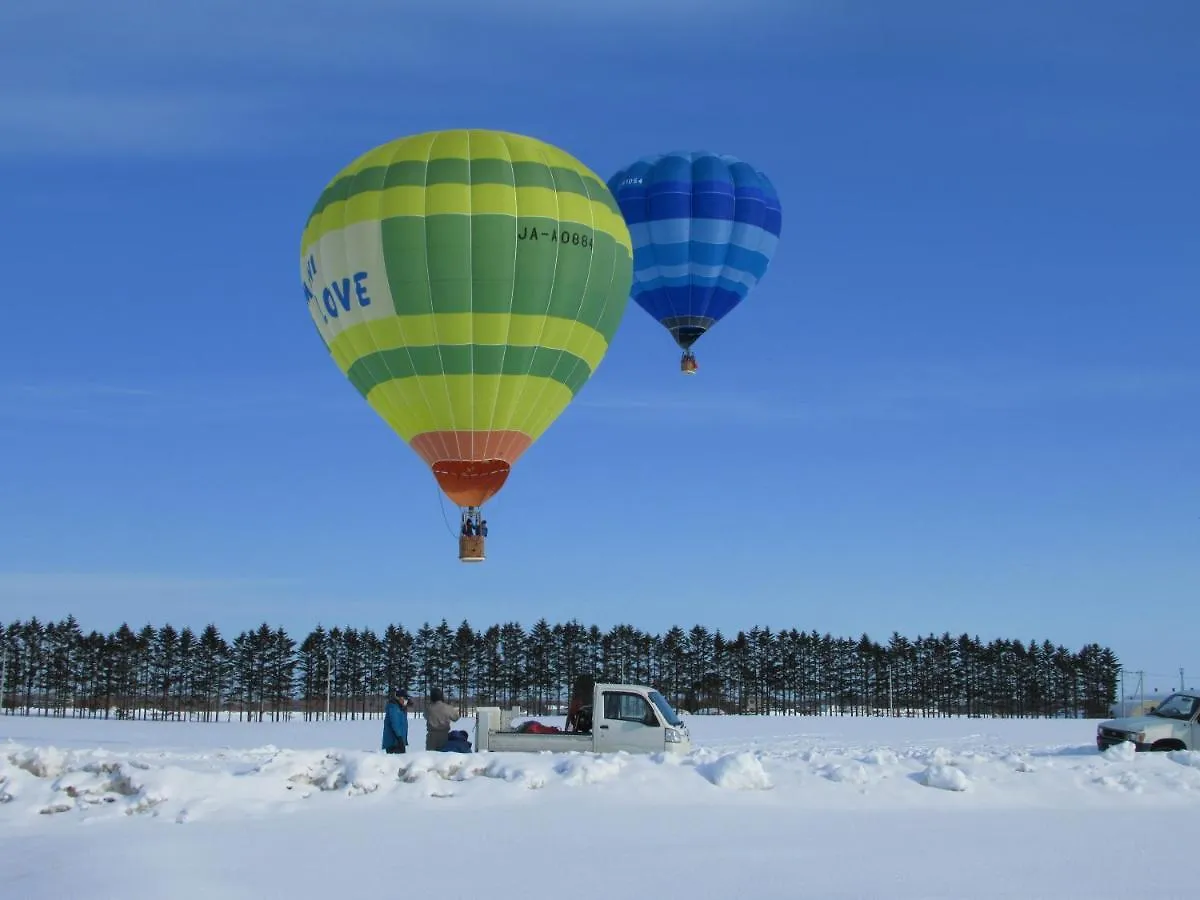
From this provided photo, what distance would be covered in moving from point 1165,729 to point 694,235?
23792 millimetres

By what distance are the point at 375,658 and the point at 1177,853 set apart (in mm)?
148309

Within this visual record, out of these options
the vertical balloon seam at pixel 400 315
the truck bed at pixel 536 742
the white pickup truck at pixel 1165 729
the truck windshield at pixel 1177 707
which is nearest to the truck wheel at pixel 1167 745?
the white pickup truck at pixel 1165 729

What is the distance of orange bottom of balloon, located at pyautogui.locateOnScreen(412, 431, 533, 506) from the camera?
31438mm

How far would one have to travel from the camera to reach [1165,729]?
2675cm

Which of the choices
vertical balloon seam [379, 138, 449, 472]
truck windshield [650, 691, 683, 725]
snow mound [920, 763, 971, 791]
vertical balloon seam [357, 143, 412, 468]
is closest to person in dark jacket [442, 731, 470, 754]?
truck windshield [650, 691, 683, 725]

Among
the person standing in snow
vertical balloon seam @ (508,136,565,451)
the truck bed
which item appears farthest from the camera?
vertical balloon seam @ (508,136,565,451)

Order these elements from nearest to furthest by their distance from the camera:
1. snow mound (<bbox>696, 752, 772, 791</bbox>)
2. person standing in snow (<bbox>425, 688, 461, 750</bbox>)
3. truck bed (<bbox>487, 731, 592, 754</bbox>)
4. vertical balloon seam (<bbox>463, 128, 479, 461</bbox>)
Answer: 1. snow mound (<bbox>696, 752, 772, 791</bbox>)
2. truck bed (<bbox>487, 731, 592, 754</bbox>)
3. person standing in snow (<bbox>425, 688, 461, 750</bbox>)
4. vertical balloon seam (<bbox>463, 128, 479, 461</bbox>)

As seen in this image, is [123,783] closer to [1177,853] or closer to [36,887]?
[36,887]

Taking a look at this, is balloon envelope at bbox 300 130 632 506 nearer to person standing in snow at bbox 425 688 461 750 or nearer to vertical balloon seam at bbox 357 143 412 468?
vertical balloon seam at bbox 357 143 412 468

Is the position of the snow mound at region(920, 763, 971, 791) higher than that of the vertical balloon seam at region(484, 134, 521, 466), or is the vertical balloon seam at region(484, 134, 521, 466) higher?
the vertical balloon seam at region(484, 134, 521, 466)

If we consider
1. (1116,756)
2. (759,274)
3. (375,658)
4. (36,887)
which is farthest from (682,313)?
(375,658)

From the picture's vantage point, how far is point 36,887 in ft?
39.8

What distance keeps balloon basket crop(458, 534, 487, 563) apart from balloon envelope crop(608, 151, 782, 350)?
16.2 m

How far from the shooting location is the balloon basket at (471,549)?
31.9 meters
